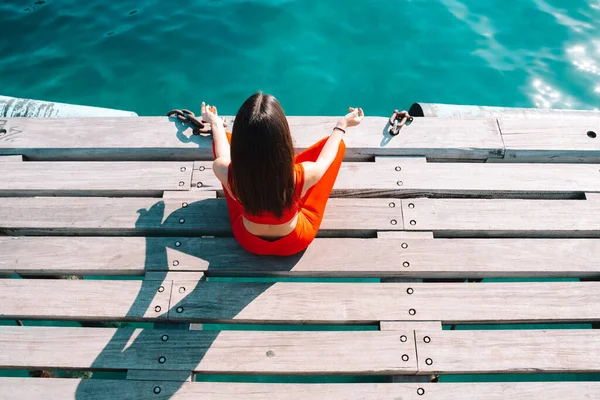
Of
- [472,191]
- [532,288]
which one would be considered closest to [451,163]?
[472,191]

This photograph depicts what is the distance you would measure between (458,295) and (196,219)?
1.85 m

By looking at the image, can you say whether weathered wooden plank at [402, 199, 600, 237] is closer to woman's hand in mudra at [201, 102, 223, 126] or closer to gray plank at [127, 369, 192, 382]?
woman's hand in mudra at [201, 102, 223, 126]

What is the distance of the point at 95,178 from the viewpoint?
3602 millimetres

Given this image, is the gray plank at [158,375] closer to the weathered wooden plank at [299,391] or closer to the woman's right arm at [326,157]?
the weathered wooden plank at [299,391]

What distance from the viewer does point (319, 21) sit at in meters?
6.42

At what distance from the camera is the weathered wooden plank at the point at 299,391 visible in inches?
102

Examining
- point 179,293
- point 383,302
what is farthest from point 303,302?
point 179,293

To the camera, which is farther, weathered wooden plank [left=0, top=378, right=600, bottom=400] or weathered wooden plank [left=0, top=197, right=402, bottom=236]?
weathered wooden plank [left=0, top=197, right=402, bottom=236]

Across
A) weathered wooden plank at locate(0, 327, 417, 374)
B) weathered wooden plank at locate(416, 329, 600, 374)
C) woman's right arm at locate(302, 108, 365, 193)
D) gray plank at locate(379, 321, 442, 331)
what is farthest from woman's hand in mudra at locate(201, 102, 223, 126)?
weathered wooden plank at locate(416, 329, 600, 374)

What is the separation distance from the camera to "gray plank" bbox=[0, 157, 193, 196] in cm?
354

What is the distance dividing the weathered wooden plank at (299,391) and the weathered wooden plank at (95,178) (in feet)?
4.69

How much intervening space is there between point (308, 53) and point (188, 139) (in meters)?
2.98

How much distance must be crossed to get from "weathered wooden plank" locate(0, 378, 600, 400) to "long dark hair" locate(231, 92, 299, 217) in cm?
102

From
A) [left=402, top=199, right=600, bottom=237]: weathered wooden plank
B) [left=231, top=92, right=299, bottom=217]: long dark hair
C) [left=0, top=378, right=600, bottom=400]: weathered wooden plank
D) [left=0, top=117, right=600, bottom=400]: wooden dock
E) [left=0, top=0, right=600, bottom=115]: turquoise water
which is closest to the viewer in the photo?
[left=231, top=92, right=299, bottom=217]: long dark hair
